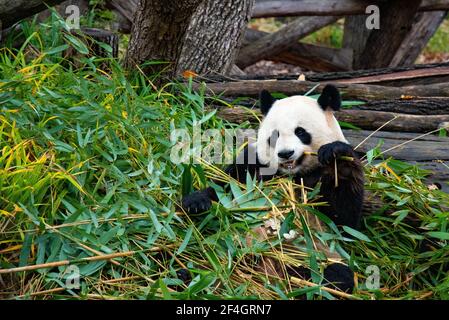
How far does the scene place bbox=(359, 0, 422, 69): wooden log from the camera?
7215 millimetres

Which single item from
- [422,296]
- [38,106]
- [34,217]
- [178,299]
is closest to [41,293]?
[34,217]

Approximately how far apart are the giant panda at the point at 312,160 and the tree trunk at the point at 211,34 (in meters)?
1.62

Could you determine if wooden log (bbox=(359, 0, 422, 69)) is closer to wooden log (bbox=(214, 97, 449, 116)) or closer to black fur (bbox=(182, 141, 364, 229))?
wooden log (bbox=(214, 97, 449, 116))

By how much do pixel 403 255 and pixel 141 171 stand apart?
1396mm

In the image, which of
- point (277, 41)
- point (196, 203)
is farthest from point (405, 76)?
point (277, 41)

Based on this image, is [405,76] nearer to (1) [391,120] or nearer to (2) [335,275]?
(1) [391,120]

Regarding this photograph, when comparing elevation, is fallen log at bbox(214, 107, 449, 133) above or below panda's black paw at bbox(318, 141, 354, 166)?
below

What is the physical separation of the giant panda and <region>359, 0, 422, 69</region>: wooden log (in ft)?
11.9

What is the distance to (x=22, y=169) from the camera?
3.54 meters

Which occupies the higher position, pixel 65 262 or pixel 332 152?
pixel 332 152

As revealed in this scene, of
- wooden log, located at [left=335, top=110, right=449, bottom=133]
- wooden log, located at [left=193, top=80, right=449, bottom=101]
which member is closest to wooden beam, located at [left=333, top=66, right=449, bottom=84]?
wooden log, located at [left=193, top=80, right=449, bottom=101]

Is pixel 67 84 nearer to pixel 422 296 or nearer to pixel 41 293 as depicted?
pixel 41 293

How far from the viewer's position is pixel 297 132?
3811 millimetres

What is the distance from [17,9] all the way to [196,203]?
1756 mm
